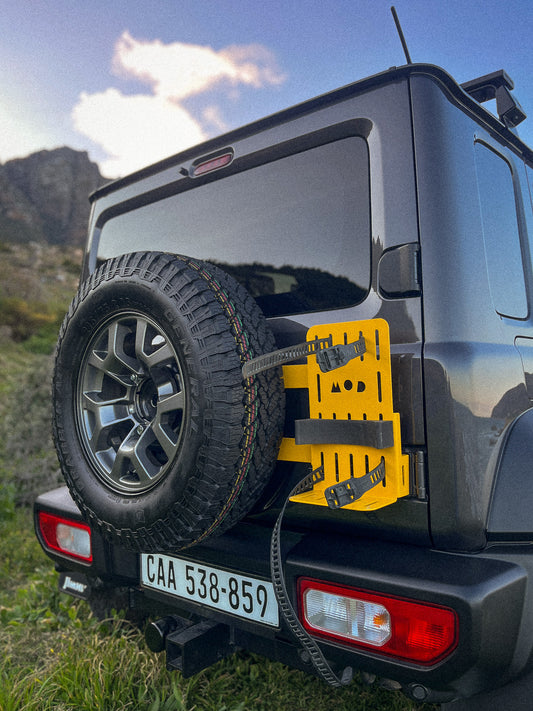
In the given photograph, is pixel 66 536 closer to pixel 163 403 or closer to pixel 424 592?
pixel 163 403

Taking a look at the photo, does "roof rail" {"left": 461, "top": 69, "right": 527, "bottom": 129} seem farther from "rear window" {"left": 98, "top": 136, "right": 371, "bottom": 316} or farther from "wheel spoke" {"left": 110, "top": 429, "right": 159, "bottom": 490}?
"wheel spoke" {"left": 110, "top": 429, "right": 159, "bottom": 490}

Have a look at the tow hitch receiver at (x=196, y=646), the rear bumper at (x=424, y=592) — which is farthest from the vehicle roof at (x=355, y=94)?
the tow hitch receiver at (x=196, y=646)

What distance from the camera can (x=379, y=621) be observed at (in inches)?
54.7

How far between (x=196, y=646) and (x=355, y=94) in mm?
1721

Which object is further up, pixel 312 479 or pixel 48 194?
pixel 48 194

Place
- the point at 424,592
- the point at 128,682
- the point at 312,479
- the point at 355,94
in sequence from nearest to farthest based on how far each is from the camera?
the point at 424,592 → the point at 312,479 → the point at 355,94 → the point at 128,682

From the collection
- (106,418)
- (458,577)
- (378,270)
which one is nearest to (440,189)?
(378,270)

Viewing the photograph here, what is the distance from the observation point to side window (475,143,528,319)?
165cm

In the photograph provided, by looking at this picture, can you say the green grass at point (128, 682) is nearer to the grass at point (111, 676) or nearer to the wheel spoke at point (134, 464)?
the grass at point (111, 676)

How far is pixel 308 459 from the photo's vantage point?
1.57 metres

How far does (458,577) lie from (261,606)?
602mm

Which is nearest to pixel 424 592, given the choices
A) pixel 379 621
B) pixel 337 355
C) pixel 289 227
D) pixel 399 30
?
pixel 379 621

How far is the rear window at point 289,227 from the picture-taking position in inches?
63.5

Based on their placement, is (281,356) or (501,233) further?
(501,233)
